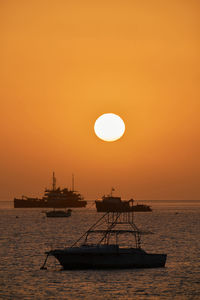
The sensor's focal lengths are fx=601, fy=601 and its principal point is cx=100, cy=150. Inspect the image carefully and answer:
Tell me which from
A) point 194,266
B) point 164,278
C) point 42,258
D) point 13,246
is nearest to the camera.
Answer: point 164,278

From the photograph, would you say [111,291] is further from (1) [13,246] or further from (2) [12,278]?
(1) [13,246]

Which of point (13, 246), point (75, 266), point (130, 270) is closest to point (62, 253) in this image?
point (75, 266)

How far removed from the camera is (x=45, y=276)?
57.0 m

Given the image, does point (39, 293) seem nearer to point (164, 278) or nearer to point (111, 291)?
point (111, 291)

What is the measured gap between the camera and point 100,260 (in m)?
57.6

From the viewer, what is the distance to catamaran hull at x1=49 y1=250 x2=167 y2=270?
189 ft

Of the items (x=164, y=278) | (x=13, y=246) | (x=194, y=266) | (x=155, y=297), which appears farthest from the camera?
(x=13, y=246)

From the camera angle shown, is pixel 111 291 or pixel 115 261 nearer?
pixel 111 291

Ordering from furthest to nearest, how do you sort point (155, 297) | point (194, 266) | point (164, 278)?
point (194, 266) → point (164, 278) → point (155, 297)

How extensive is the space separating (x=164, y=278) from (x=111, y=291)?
7849 mm

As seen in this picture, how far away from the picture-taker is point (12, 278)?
56.2 meters

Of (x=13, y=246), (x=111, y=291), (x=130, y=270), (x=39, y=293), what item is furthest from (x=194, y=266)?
(x=13, y=246)

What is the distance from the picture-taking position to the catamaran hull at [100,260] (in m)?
57.6

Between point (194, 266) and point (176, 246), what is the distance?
26.4 metres
